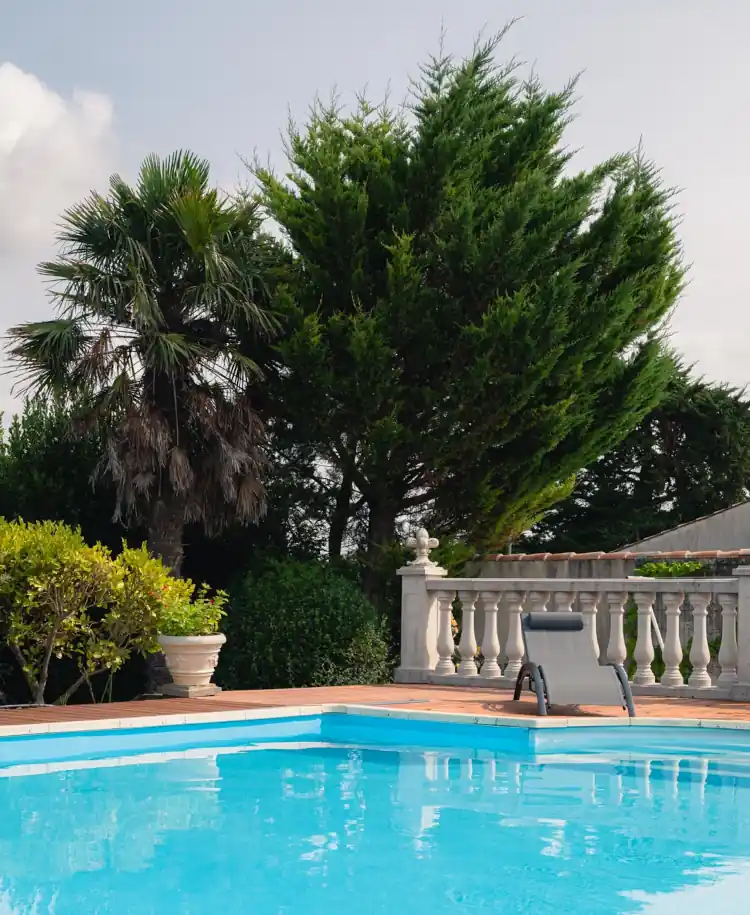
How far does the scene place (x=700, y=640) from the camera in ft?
41.2

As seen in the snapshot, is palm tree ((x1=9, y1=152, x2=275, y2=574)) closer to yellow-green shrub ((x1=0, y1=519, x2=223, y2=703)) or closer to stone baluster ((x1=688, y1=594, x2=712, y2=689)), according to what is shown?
yellow-green shrub ((x1=0, y1=519, x2=223, y2=703))

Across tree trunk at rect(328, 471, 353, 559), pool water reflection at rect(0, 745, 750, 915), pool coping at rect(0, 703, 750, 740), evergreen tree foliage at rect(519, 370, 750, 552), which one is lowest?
pool water reflection at rect(0, 745, 750, 915)

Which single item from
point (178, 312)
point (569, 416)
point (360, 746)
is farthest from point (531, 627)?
point (178, 312)

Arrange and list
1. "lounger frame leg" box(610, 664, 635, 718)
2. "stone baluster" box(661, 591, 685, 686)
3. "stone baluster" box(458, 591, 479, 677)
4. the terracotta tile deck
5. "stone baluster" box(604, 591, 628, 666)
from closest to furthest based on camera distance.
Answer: "lounger frame leg" box(610, 664, 635, 718), the terracotta tile deck, "stone baluster" box(661, 591, 685, 686), "stone baluster" box(604, 591, 628, 666), "stone baluster" box(458, 591, 479, 677)

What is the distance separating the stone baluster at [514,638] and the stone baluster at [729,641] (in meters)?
2.35

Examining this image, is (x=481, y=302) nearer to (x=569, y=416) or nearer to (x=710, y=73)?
(x=569, y=416)

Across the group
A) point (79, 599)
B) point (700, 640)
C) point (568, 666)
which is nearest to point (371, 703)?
point (568, 666)

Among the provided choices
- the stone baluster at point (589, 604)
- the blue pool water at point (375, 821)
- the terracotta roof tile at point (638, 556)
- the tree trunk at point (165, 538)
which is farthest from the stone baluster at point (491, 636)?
the tree trunk at point (165, 538)

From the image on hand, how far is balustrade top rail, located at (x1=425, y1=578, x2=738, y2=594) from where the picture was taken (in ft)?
40.9

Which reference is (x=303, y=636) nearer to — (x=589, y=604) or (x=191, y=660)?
(x=191, y=660)

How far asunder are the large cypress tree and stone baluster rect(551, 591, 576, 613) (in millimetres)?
3661

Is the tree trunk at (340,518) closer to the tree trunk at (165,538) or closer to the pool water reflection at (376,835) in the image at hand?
the tree trunk at (165,538)

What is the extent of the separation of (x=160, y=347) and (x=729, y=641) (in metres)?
7.91

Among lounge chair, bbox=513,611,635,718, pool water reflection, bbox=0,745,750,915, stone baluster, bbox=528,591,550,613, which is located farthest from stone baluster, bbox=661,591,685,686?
pool water reflection, bbox=0,745,750,915
